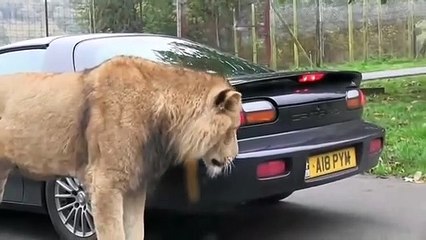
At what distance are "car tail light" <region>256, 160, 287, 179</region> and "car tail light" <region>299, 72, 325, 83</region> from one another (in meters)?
0.67

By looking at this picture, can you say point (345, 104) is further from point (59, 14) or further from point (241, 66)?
point (59, 14)

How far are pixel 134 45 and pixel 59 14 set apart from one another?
13377 millimetres

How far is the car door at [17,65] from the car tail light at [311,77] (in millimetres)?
1851

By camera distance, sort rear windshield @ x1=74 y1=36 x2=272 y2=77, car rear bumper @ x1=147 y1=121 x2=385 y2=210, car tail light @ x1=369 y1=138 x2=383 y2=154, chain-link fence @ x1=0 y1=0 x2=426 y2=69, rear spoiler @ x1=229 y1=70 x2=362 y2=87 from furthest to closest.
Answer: chain-link fence @ x1=0 y1=0 x2=426 y2=69 < car tail light @ x1=369 y1=138 x2=383 y2=154 < rear windshield @ x1=74 y1=36 x2=272 y2=77 < rear spoiler @ x1=229 y1=70 x2=362 y2=87 < car rear bumper @ x1=147 y1=121 x2=385 y2=210

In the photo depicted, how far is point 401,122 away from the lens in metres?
10.7

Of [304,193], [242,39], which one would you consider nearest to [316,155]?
[304,193]

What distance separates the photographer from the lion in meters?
4.54

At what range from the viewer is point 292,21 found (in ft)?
65.1

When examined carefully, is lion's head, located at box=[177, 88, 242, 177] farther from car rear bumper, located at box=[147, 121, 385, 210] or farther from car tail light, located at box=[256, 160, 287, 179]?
car tail light, located at box=[256, 160, 287, 179]

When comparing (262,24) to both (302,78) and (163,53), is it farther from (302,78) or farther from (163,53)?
(302,78)

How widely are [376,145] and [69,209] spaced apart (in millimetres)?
2212

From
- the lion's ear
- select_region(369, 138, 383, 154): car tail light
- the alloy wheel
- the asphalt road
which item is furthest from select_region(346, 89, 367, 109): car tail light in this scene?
the alloy wheel

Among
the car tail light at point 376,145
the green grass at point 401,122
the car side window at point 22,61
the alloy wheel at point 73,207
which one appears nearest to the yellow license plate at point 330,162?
the car tail light at point 376,145

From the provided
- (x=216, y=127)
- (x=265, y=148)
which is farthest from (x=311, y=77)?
(x=216, y=127)
